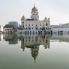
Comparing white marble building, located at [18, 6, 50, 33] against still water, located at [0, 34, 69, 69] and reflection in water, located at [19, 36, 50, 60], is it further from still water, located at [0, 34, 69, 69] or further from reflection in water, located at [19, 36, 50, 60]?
still water, located at [0, 34, 69, 69]

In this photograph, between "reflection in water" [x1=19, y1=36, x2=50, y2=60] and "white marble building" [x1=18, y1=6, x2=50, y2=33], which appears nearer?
"reflection in water" [x1=19, y1=36, x2=50, y2=60]

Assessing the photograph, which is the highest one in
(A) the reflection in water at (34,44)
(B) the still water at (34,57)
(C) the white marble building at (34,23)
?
(C) the white marble building at (34,23)

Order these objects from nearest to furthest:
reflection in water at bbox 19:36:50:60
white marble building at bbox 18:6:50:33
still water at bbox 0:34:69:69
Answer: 1. still water at bbox 0:34:69:69
2. reflection in water at bbox 19:36:50:60
3. white marble building at bbox 18:6:50:33

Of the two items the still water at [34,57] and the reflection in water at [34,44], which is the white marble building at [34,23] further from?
the still water at [34,57]

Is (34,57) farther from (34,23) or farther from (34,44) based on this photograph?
(34,23)

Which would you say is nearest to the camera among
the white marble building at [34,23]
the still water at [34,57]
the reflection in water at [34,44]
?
the still water at [34,57]

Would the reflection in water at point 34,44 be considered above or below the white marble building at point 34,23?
below

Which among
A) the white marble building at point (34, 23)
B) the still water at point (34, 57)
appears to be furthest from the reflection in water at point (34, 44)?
the white marble building at point (34, 23)

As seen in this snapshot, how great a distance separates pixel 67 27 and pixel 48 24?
8.23 metres

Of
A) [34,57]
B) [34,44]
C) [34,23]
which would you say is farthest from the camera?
[34,23]

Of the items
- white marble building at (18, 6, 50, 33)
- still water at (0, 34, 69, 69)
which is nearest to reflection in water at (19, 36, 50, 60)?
still water at (0, 34, 69, 69)

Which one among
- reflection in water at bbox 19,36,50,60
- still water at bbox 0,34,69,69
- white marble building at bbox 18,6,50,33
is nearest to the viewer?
still water at bbox 0,34,69,69

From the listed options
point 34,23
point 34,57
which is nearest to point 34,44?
point 34,57

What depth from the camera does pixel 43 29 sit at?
7525 centimetres
